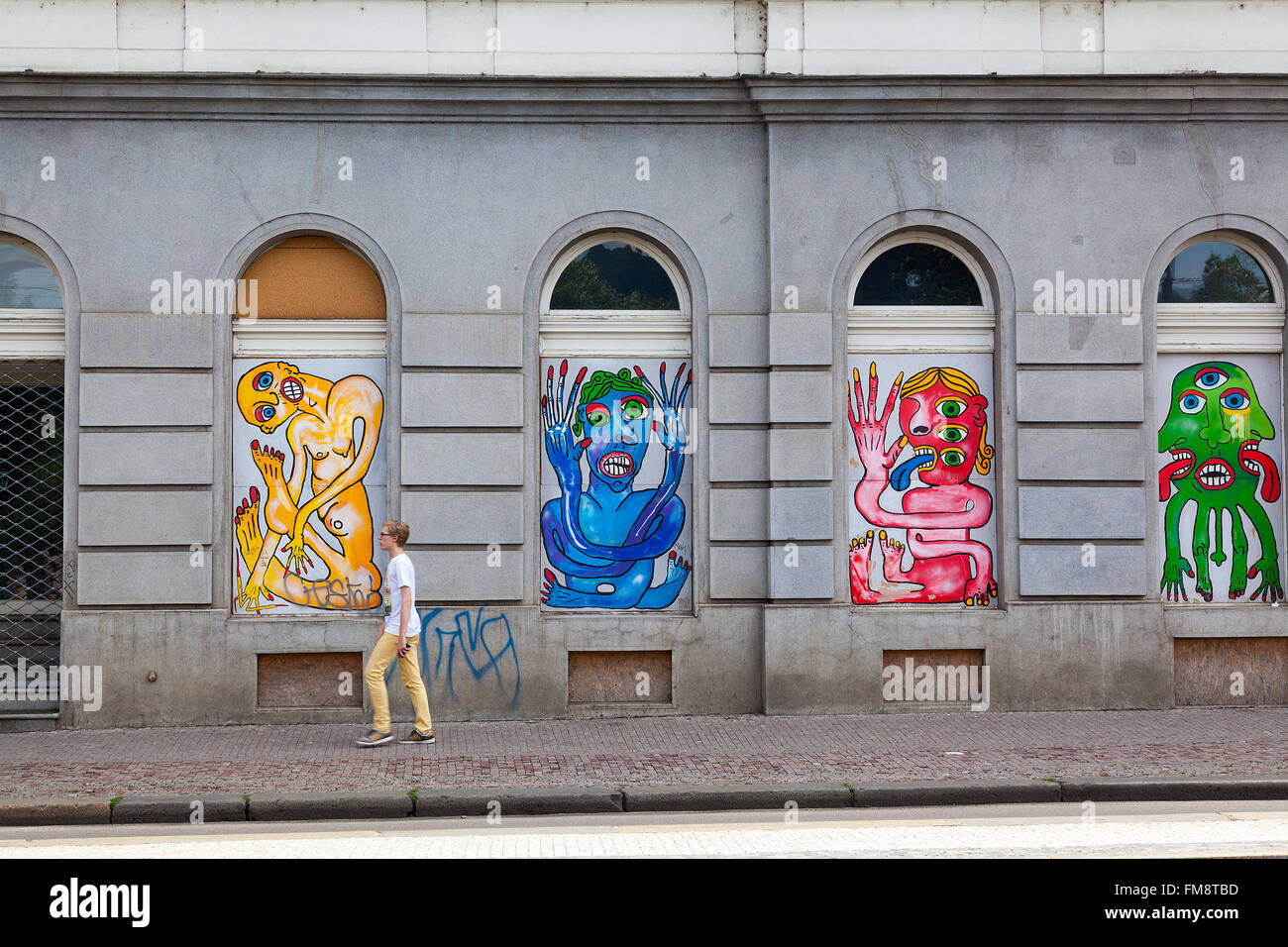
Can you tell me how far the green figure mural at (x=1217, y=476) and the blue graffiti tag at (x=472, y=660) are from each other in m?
6.34

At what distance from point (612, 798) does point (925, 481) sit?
5124 millimetres

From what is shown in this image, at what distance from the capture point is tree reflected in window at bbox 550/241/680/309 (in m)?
11.9

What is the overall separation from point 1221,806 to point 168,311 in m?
9.55

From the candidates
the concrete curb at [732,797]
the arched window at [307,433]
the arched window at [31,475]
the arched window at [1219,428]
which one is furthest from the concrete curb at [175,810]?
the arched window at [1219,428]

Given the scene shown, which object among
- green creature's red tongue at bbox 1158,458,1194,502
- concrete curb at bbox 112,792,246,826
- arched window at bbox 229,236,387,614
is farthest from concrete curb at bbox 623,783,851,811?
green creature's red tongue at bbox 1158,458,1194,502

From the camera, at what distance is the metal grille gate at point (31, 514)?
37.9 feet

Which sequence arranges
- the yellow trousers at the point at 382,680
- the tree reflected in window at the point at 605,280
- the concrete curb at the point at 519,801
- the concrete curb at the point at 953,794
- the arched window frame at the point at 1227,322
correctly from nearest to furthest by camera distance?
the concrete curb at the point at 519,801, the concrete curb at the point at 953,794, the yellow trousers at the point at 382,680, the tree reflected in window at the point at 605,280, the arched window frame at the point at 1227,322

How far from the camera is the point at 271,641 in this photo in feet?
37.3

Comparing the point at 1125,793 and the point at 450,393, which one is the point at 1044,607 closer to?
the point at 1125,793

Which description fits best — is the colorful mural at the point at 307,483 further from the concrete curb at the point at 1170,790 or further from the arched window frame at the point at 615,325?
the concrete curb at the point at 1170,790

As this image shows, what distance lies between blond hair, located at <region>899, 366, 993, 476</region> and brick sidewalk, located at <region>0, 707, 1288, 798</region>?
2.43 meters

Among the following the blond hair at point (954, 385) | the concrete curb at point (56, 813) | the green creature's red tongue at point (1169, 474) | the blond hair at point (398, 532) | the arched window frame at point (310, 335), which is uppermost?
the arched window frame at point (310, 335)

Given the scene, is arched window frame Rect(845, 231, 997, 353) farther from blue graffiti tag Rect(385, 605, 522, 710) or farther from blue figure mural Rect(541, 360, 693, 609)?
blue graffiti tag Rect(385, 605, 522, 710)

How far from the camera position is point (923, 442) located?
39.2 feet
